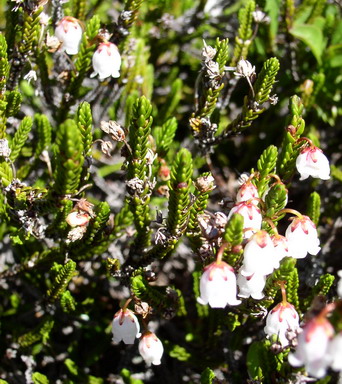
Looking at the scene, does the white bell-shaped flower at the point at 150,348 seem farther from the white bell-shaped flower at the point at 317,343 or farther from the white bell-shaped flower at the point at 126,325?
the white bell-shaped flower at the point at 317,343

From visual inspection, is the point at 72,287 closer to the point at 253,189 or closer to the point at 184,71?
the point at 253,189

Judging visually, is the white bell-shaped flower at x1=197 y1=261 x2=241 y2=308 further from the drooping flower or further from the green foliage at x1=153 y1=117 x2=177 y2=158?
the green foliage at x1=153 y1=117 x2=177 y2=158

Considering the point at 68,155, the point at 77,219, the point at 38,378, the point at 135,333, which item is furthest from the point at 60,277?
the point at 68,155

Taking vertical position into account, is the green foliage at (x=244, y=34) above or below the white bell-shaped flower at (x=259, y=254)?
above

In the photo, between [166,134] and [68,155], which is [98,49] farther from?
[68,155]

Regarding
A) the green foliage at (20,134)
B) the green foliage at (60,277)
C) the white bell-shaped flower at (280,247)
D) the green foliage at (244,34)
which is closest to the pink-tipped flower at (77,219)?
the green foliage at (60,277)

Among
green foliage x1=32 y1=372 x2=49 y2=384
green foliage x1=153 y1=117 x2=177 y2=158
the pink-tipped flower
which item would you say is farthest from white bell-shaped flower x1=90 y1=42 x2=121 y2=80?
green foliage x1=32 y1=372 x2=49 y2=384

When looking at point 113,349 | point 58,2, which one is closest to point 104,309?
point 113,349
